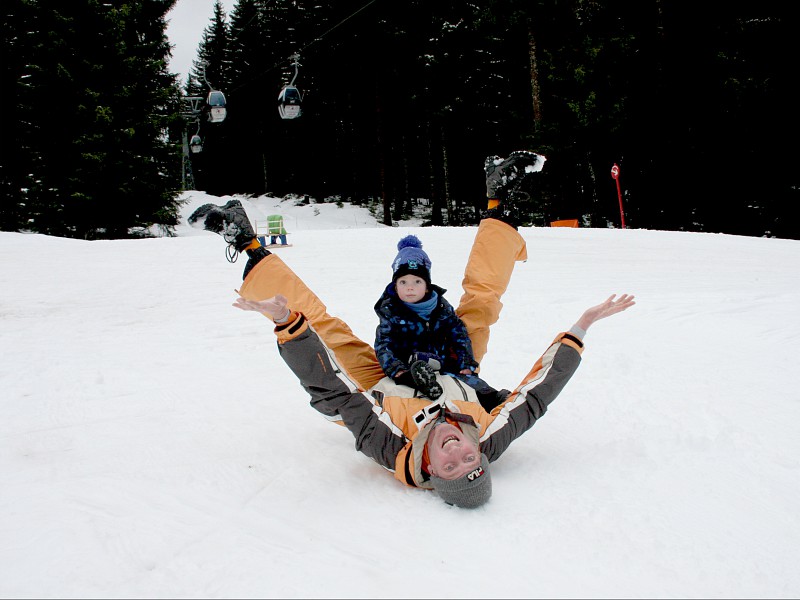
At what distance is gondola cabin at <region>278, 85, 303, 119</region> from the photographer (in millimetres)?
12336

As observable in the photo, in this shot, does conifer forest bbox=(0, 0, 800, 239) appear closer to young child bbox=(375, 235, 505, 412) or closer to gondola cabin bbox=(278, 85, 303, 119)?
gondola cabin bbox=(278, 85, 303, 119)

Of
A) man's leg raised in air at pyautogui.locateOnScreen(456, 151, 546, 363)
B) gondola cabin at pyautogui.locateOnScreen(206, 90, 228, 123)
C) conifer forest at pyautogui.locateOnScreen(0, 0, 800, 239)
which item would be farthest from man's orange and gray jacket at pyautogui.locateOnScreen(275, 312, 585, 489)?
gondola cabin at pyautogui.locateOnScreen(206, 90, 228, 123)

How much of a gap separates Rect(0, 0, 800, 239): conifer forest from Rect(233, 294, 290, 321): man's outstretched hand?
11614 mm

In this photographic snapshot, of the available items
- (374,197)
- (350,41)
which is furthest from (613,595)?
(374,197)

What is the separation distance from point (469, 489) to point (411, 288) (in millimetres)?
1366

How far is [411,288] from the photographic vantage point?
331 cm

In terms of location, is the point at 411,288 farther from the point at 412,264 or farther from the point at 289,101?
the point at 289,101

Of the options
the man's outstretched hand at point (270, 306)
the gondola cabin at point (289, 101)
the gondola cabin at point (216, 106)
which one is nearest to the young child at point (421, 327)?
the man's outstretched hand at point (270, 306)

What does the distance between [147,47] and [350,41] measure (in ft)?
24.4

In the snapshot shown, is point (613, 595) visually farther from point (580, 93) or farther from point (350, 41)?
point (350, 41)

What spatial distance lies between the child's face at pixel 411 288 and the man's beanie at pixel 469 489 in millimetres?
1265

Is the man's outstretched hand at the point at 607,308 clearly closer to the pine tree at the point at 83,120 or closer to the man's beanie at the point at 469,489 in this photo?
the man's beanie at the point at 469,489

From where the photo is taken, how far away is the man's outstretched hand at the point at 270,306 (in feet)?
7.79

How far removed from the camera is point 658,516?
2201 mm
